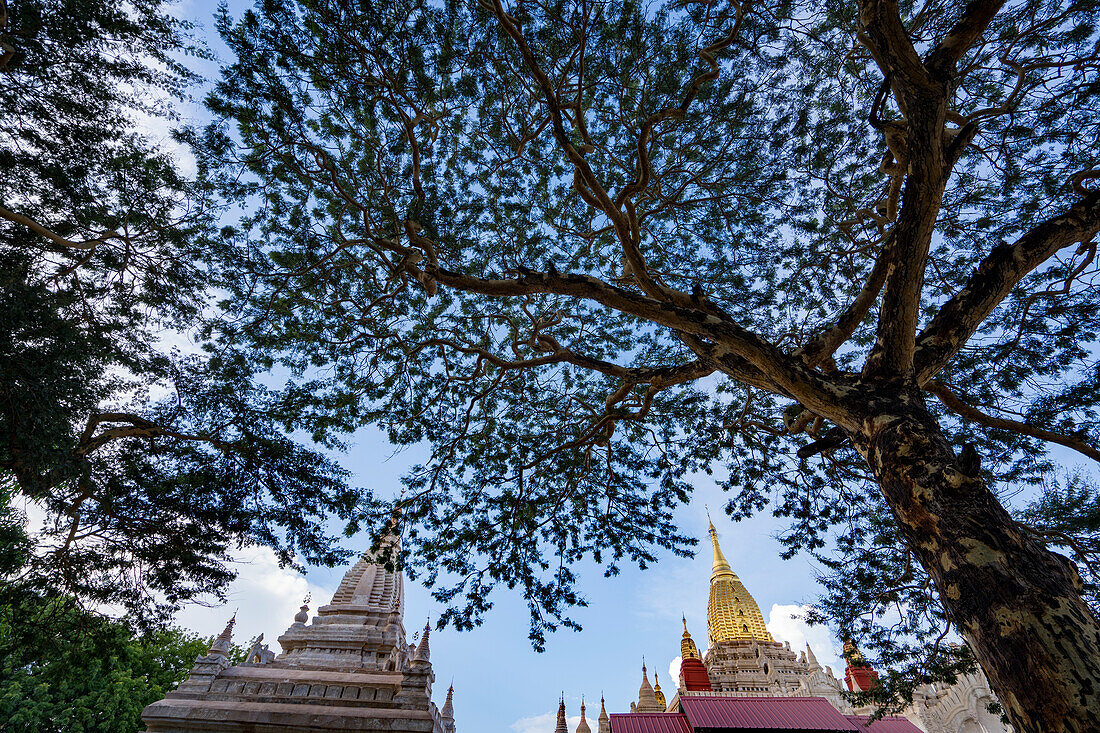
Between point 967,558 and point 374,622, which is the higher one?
point 374,622

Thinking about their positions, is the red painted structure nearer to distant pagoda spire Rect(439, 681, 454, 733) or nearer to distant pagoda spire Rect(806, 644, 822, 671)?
distant pagoda spire Rect(439, 681, 454, 733)

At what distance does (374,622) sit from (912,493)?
17493 millimetres

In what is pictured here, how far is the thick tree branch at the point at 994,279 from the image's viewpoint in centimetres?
470

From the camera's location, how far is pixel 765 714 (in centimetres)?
1491

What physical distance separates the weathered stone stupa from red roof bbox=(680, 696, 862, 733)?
6963mm

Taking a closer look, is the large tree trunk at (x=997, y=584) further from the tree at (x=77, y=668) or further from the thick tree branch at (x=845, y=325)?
the tree at (x=77, y=668)

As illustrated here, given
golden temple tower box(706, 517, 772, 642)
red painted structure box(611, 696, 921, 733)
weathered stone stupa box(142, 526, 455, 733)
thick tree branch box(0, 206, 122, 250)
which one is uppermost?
golden temple tower box(706, 517, 772, 642)

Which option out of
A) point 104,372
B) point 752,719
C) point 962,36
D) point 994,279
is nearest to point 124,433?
point 104,372

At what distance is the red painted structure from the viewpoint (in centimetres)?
1420

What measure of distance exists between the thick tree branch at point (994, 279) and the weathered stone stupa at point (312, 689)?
35.1 feet

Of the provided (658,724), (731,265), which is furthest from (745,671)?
(731,265)

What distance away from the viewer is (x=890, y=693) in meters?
8.82

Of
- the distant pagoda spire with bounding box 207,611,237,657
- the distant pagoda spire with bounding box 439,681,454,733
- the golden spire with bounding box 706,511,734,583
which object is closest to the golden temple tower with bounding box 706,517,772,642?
the golden spire with bounding box 706,511,734,583

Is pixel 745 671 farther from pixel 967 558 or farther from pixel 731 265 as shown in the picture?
pixel 967 558
